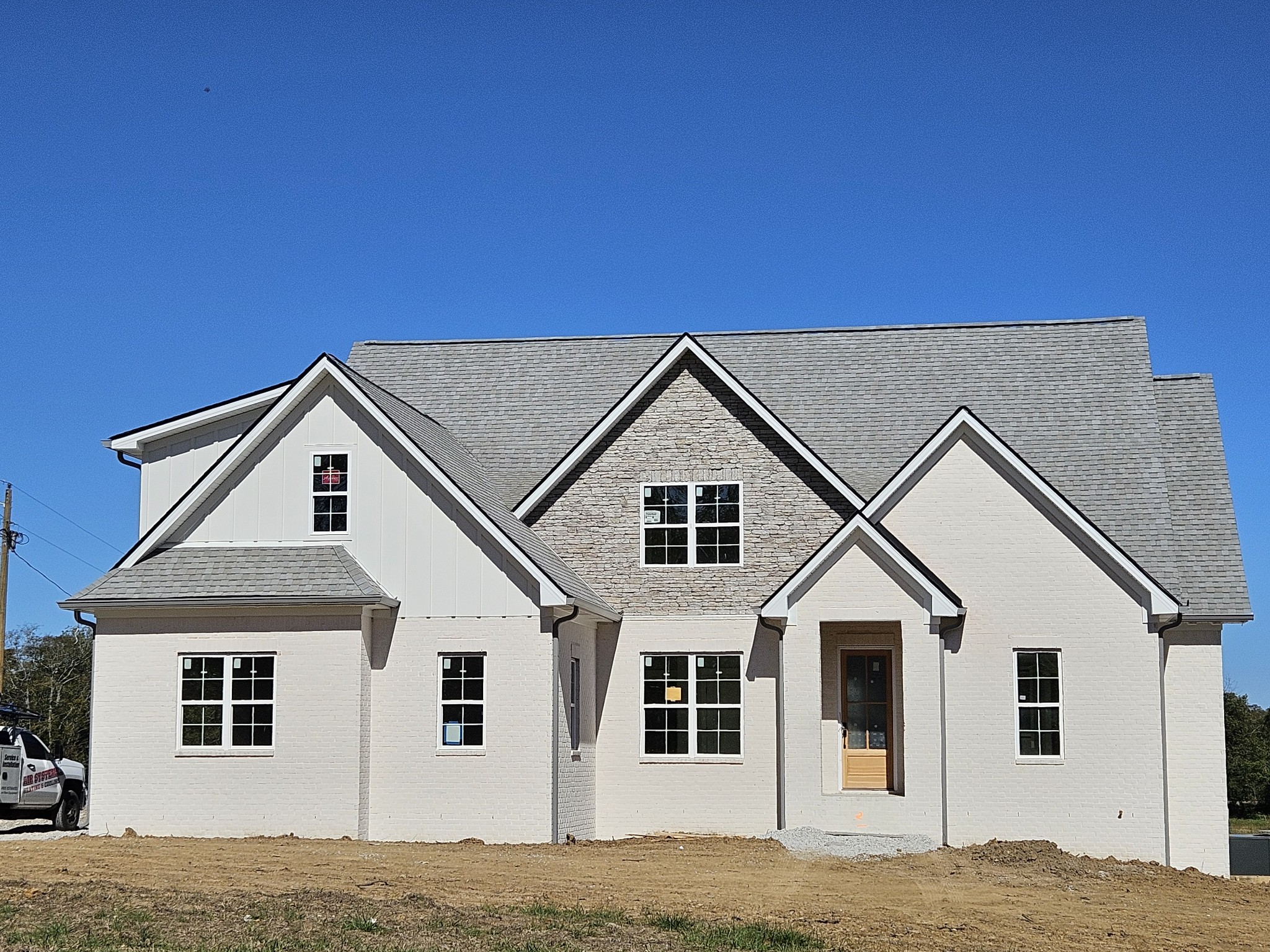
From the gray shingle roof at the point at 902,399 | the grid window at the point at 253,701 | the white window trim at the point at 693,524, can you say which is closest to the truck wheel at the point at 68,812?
the grid window at the point at 253,701

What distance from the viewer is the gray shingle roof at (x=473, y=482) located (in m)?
23.4

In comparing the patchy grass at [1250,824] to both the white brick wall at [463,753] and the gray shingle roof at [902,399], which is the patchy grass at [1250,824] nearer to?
the gray shingle roof at [902,399]

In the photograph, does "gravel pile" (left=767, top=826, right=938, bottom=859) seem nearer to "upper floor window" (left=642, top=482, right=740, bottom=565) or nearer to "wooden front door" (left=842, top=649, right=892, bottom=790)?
"wooden front door" (left=842, top=649, right=892, bottom=790)

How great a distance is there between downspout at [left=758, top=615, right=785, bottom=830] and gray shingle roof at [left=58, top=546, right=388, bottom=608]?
6.41 meters

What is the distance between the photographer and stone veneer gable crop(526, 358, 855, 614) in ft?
83.7

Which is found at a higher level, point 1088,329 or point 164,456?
point 1088,329

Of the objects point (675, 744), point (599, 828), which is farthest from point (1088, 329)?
point (599, 828)

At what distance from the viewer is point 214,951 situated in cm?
1295

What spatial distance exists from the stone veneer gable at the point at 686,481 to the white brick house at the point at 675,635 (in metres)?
0.05

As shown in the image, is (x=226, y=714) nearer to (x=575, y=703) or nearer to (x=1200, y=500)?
(x=575, y=703)

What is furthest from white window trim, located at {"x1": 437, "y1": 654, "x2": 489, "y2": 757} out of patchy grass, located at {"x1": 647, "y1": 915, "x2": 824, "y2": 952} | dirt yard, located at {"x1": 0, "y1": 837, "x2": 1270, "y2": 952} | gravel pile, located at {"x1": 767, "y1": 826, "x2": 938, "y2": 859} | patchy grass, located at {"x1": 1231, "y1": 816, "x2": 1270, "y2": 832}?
patchy grass, located at {"x1": 1231, "y1": 816, "x2": 1270, "y2": 832}

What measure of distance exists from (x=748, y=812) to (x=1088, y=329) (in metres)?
12.2

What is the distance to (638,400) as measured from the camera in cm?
2630

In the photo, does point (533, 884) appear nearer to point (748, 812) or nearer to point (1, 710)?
point (748, 812)
